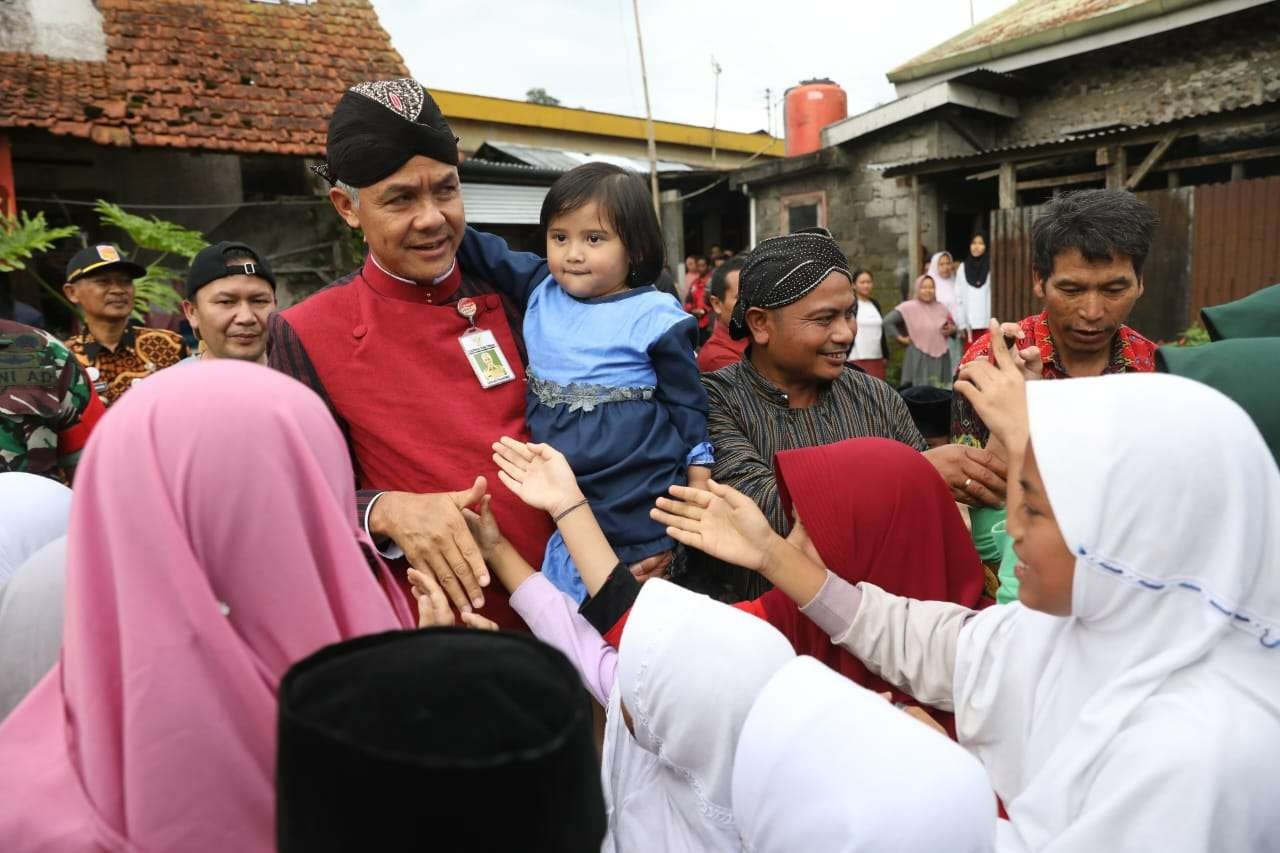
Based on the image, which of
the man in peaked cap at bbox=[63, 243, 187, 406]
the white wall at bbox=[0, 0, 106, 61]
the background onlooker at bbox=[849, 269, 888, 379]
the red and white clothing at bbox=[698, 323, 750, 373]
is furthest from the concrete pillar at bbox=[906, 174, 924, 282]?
the white wall at bbox=[0, 0, 106, 61]

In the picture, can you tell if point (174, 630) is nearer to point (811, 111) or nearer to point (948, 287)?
point (948, 287)

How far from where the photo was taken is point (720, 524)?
1980 millimetres

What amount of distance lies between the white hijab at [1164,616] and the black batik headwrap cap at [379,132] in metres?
1.43

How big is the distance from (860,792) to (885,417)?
1608 mm

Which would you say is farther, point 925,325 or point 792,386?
point 925,325

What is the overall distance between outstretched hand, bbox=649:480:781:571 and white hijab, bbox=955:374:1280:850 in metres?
0.70

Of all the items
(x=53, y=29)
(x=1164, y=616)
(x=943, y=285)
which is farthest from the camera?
(x=943, y=285)

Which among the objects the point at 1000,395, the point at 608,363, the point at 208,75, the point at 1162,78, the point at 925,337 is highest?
the point at 208,75

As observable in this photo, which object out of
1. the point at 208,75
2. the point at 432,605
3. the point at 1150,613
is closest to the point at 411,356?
the point at 432,605

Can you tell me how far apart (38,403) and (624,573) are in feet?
7.68

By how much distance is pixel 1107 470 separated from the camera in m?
1.30

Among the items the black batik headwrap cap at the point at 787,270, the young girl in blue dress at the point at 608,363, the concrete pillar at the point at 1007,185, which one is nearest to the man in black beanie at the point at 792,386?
the black batik headwrap cap at the point at 787,270

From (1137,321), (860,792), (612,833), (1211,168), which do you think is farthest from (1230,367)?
(1211,168)

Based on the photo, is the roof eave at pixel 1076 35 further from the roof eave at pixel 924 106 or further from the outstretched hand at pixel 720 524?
the outstretched hand at pixel 720 524
